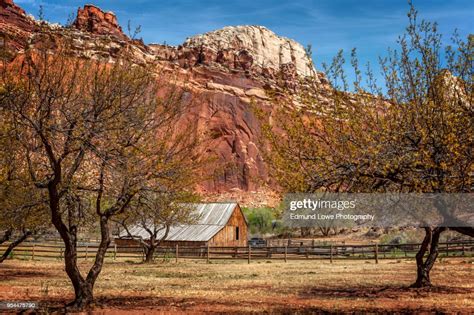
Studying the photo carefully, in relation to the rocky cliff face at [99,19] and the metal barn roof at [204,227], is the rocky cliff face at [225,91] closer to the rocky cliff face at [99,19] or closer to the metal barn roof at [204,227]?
the rocky cliff face at [99,19]

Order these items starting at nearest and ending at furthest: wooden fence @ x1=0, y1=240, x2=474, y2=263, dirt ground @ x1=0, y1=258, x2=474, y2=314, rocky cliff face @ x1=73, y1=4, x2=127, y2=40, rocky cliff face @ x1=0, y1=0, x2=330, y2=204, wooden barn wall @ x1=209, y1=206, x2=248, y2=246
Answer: dirt ground @ x1=0, y1=258, x2=474, y2=314
wooden fence @ x1=0, y1=240, x2=474, y2=263
wooden barn wall @ x1=209, y1=206, x2=248, y2=246
rocky cliff face @ x1=0, y1=0, x2=330, y2=204
rocky cliff face @ x1=73, y1=4, x2=127, y2=40

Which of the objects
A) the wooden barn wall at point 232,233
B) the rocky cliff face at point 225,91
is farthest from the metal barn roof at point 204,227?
the rocky cliff face at point 225,91

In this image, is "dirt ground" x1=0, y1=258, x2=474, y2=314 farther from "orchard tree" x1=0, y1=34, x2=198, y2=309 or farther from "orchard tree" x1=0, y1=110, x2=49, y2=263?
"orchard tree" x1=0, y1=34, x2=198, y2=309

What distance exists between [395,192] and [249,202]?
103 metres

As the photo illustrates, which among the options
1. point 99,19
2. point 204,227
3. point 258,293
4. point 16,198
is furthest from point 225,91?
point 258,293

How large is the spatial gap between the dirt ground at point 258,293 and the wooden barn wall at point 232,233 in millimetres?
22756

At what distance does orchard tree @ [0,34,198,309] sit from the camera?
1303cm

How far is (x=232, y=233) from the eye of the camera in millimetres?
54688

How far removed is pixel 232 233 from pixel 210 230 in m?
3.74

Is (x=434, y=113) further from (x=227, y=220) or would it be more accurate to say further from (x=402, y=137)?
(x=227, y=220)

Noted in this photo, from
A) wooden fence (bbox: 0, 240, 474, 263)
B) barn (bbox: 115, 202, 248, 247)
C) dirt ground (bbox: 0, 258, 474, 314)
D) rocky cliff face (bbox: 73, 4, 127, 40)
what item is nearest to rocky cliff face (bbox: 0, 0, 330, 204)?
rocky cliff face (bbox: 73, 4, 127, 40)

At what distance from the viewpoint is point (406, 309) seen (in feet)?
49.9

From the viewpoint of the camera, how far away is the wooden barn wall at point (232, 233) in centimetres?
5194

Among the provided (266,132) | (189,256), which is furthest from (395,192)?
(189,256)
